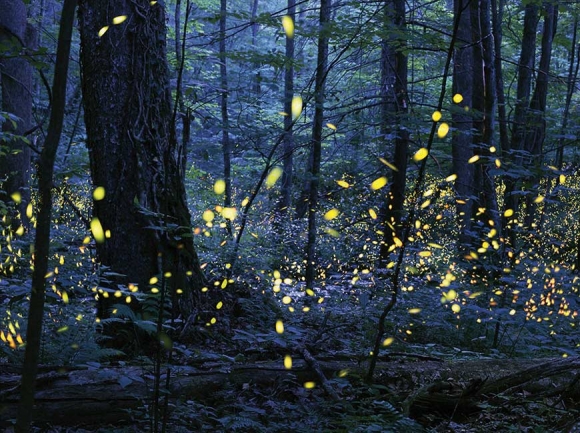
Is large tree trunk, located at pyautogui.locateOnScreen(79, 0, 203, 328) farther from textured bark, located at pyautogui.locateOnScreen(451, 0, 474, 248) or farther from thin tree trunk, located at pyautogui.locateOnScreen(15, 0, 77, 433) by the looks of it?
textured bark, located at pyautogui.locateOnScreen(451, 0, 474, 248)

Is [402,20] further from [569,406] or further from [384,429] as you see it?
[384,429]

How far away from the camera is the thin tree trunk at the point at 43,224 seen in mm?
1688

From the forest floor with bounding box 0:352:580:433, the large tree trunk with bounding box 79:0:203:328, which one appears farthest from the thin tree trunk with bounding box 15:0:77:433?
the large tree trunk with bounding box 79:0:203:328

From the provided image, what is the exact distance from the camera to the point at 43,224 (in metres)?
1.73

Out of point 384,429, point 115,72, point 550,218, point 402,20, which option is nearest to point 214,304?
point 115,72

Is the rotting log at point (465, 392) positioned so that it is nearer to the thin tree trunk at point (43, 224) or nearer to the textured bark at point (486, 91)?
the thin tree trunk at point (43, 224)

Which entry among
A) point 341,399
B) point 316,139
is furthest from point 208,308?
point 316,139

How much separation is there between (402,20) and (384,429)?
7260mm

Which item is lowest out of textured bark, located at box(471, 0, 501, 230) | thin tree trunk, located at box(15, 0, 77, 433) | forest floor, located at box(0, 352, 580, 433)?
forest floor, located at box(0, 352, 580, 433)

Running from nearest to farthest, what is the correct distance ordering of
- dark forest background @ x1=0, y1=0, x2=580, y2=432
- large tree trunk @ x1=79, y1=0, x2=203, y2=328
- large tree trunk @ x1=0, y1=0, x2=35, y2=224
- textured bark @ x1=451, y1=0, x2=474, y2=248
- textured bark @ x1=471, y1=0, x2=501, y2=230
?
dark forest background @ x1=0, y1=0, x2=580, y2=432, large tree trunk @ x1=79, y1=0, x2=203, y2=328, textured bark @ x1=471, y1=0, x2=501, y2=230, large tree trunk @ x1=0, y1=0, x2=35, y2=224, textured bark @ x1=451, y1=0, x2=474, y2=248

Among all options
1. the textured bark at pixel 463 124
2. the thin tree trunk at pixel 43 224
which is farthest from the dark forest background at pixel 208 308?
the textured bark at pixel 463 124

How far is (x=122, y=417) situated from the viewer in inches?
119

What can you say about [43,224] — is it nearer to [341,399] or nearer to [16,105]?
[341,399]

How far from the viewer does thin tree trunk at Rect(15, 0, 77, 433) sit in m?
1.69
